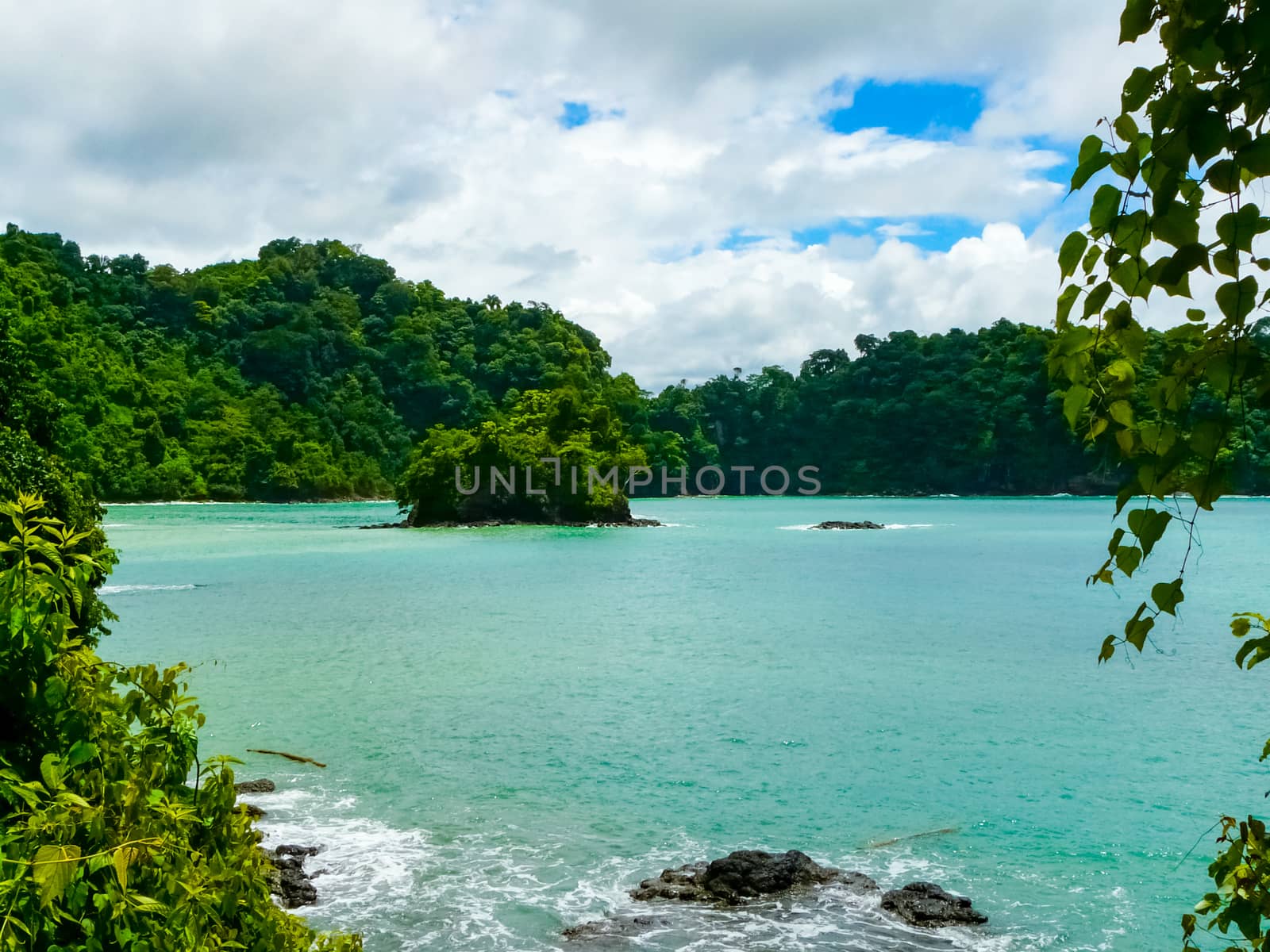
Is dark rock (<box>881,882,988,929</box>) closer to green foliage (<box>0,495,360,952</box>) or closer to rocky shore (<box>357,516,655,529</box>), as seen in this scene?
green foliage (<box>0,495,360,952</box>)

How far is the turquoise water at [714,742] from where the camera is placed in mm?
7863

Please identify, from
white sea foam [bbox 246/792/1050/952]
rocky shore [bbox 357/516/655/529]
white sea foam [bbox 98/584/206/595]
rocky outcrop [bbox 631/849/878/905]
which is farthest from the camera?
rocky shore [bbox 357/516/655/529]

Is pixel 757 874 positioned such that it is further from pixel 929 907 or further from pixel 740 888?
pixel 929 907

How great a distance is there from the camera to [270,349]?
94.4 metres

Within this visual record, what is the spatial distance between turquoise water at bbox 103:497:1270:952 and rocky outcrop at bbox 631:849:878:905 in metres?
0.25

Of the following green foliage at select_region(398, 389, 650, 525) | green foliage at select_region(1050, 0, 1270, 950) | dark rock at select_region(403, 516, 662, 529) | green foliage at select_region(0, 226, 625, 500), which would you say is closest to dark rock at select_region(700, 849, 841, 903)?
green foliage at select_region(1050, 0, 1270, 950)

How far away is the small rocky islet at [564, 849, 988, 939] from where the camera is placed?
7340 mm

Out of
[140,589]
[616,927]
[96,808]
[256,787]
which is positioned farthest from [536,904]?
[140,589]

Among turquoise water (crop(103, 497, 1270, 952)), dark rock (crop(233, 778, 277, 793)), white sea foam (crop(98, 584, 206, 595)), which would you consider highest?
white sea foam (crop(98, 584, 206, 595))

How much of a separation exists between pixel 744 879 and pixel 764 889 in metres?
0.18

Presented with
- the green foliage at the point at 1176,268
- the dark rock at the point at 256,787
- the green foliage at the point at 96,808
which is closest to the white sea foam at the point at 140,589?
the dark rock at the point at 256,787

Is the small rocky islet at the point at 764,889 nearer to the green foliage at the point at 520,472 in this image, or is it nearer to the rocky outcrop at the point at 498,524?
the rocky outcrop at the point at 498,524

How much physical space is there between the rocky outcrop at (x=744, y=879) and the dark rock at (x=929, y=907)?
13.0 inches

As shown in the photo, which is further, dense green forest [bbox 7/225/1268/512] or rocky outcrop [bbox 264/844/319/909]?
dense green forest [bbox 7/225/1268/512]
